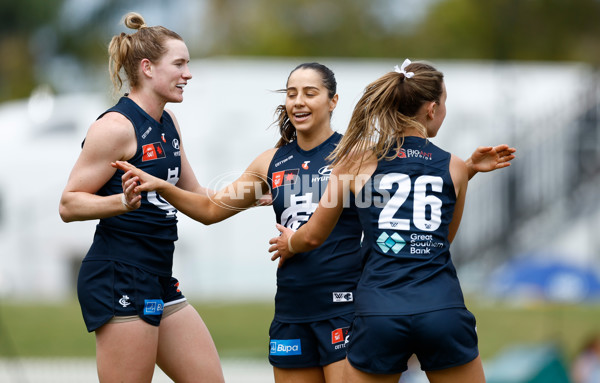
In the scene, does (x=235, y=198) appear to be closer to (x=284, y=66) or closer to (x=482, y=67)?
(x=284, y=66)

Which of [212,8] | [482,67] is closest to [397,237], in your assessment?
[482,67]

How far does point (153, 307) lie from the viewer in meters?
4.16

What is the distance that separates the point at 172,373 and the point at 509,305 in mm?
10149

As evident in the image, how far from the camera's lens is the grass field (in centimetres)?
1098

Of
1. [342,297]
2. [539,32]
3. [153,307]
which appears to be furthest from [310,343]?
[539,32]

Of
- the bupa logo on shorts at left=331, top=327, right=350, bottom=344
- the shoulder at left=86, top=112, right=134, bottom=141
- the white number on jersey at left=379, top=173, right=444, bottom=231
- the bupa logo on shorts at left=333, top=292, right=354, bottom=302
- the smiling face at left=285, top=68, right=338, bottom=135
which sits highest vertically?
the smiling face at left=285, top=68, right=338, bottom=135

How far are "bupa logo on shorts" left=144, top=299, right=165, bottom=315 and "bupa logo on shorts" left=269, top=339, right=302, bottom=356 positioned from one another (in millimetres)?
619

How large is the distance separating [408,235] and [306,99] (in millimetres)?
1017

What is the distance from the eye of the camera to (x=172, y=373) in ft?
14.5

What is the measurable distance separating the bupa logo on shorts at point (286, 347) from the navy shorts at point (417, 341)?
0.65 m

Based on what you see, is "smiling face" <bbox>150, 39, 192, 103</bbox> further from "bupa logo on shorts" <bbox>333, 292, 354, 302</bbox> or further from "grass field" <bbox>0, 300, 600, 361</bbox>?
"grass field" <bbox>0, 300, 600, 361</bbox>

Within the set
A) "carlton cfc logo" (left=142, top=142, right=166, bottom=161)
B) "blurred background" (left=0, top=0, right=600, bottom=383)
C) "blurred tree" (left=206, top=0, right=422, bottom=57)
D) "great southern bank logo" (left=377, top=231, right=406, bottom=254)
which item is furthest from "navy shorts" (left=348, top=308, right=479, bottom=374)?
"blurred tree" (left=206, top=0, right=422, bottom=57)

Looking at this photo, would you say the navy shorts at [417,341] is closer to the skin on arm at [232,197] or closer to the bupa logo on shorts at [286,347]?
the bupa logo on shorts at [286,347]

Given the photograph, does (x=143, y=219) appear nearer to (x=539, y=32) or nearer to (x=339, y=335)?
(x=339, y=335)
